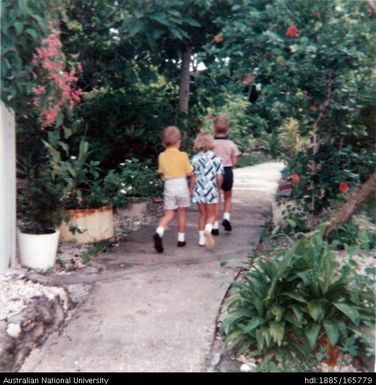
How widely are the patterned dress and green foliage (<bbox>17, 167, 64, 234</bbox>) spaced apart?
1549mm

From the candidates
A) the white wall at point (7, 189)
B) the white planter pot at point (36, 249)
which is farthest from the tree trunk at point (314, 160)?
the white wall at point (7, 189)

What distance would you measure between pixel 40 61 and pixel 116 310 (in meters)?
1.88

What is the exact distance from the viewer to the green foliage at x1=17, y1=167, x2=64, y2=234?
459 centimetres

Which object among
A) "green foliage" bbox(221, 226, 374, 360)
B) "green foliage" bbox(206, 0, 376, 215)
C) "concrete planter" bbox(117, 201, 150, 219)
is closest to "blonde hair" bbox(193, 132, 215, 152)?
"green foliage" bbox(206, 0, 376, 215)

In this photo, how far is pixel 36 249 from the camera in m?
4.57

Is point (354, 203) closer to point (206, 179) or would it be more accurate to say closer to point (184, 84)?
point (206, 179)

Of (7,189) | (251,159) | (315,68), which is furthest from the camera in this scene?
(251,159)

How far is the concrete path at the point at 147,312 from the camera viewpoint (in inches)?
122

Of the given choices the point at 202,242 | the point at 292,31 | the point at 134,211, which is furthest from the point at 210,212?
the point at 292,31

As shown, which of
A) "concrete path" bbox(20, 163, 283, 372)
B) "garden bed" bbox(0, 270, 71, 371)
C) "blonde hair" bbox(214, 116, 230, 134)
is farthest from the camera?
"blonde hair" bbox(214, 116, 230, 134)

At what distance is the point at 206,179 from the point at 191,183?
0.19m

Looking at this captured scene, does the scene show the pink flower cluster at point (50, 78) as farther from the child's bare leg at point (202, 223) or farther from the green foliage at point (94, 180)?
the child's bare leg at point (202, 223)

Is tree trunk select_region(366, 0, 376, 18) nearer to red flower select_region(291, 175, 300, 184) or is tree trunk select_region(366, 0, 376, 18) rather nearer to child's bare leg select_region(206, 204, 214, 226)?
red flower select_region(291, 175, 300, 184)

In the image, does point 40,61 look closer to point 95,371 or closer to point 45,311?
point 45,311
